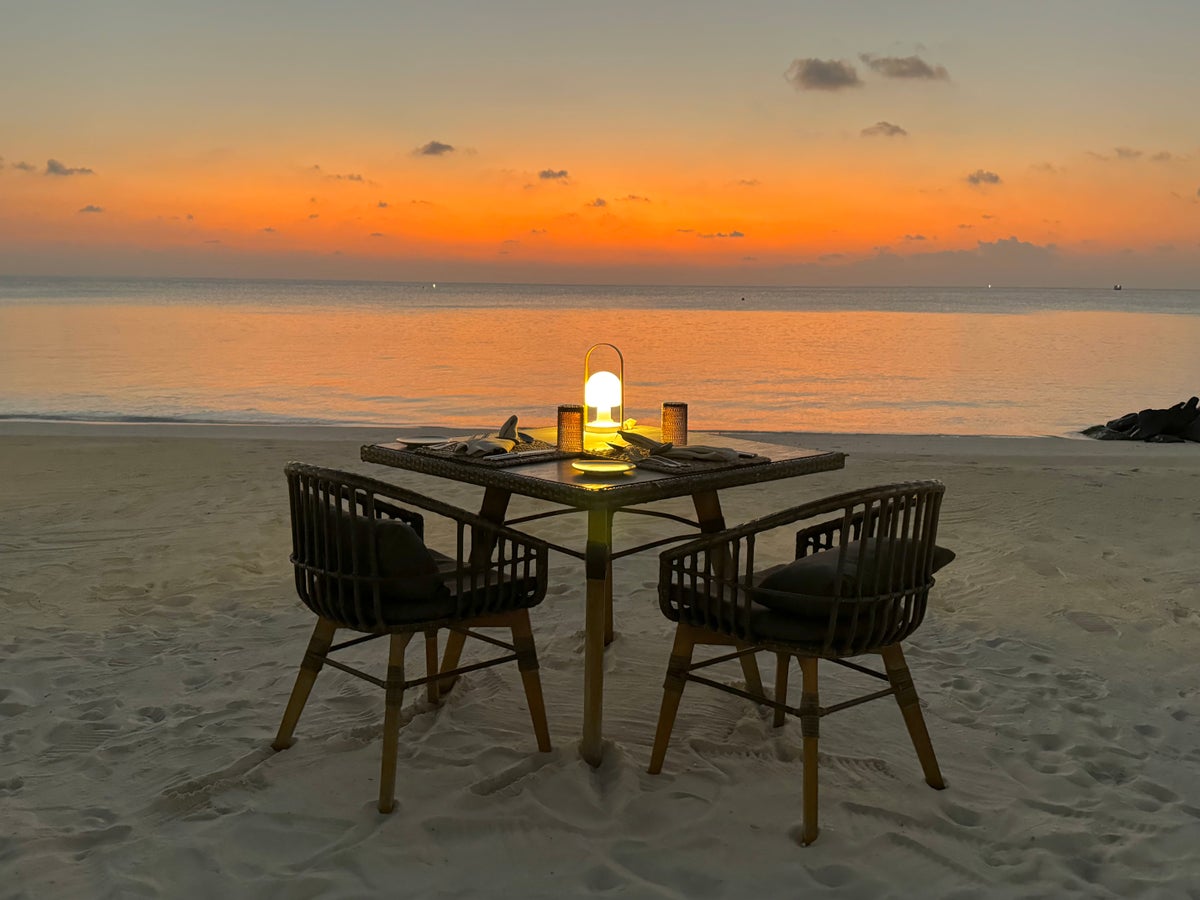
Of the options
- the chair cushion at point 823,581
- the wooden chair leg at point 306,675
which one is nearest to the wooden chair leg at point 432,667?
the wooden chair leg at point 306,675

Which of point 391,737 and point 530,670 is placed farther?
point 530,670

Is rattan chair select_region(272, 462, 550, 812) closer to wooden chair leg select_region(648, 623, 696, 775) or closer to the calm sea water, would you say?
wooden chair leg select_region(648, 623, 696, 775)

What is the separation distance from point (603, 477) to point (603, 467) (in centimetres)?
8

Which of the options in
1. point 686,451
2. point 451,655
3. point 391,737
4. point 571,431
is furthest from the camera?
point 451,655

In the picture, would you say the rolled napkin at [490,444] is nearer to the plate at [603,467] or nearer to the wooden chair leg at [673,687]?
the plate at [603,467]

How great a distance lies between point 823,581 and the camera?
2508 millimetres

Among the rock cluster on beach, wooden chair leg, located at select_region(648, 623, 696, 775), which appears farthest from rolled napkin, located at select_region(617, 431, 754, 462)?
the rock cluster on beach

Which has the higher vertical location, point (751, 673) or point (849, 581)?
point (849, 581)

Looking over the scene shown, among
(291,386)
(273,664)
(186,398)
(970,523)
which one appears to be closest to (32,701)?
(273,664)

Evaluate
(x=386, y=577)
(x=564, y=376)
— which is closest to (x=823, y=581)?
(x=386, y=577)

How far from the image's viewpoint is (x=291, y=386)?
57.8 feet

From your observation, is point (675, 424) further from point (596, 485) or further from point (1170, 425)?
point (1170, 425)

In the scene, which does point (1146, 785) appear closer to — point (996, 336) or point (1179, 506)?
point (1179, 506)

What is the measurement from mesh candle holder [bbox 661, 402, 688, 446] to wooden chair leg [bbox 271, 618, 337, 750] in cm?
126
